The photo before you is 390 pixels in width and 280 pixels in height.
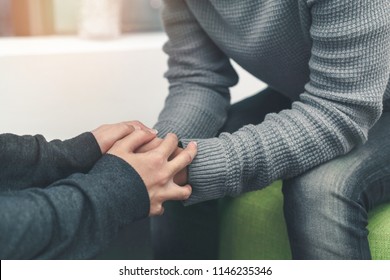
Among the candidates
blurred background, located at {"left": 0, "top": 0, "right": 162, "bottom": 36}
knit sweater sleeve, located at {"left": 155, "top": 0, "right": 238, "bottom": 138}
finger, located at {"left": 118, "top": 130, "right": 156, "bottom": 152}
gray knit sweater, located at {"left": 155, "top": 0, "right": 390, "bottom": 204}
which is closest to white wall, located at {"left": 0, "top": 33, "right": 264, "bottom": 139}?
blurred background, located at {"left": 0, "top": 0, "right": 162, "bottom": 36}

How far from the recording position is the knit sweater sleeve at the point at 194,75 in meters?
1.01

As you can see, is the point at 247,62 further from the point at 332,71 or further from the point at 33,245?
the point at 33,245

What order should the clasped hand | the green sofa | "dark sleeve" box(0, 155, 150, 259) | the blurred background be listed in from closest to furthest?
"dark sleeve" box(0, 155, 150, 259) < the clasped hand < the green sofa < the blurred background

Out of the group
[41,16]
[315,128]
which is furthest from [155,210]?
[41,16]

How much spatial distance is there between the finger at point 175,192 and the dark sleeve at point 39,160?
4.8 inches

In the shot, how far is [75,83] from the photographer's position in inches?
48.9

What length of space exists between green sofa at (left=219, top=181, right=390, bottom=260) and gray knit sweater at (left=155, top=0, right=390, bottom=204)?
124mm

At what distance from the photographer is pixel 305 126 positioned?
81cm

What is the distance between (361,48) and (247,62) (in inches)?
9.9

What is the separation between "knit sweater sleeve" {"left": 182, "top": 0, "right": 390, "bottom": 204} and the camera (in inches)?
29.9

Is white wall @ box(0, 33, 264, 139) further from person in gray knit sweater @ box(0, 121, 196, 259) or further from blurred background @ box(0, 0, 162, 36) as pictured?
person in gray knit sweater @ box(0, 121, 196, 259)

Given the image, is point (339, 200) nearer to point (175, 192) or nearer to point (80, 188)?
point (175, 192)

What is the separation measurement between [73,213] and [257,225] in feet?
1.29
